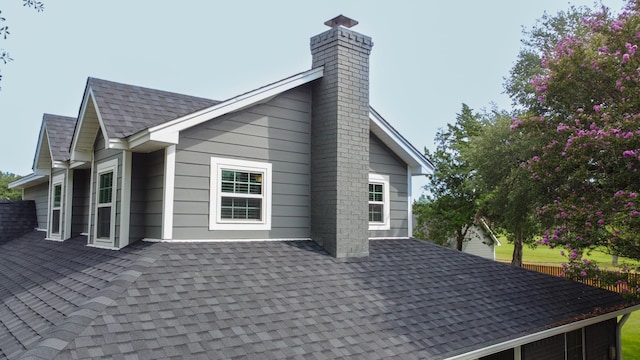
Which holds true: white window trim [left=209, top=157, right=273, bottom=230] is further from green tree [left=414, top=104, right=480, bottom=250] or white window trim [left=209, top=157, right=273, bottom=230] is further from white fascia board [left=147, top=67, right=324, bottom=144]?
green tree [left=414, top=104, right=480, bottom=250]

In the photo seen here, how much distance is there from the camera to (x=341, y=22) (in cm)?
867

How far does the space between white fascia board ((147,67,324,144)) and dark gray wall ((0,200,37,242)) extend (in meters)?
10.3

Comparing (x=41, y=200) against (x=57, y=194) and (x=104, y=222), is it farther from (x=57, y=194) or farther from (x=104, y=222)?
(x=104, y=222)

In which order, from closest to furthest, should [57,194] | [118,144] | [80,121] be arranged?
[118,144] → [80,121] → [57,194]

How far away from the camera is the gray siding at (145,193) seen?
23.9 feet

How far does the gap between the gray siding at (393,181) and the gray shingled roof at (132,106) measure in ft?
12.3

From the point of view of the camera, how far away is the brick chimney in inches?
319

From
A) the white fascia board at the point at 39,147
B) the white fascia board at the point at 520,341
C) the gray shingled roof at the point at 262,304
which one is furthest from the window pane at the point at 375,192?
the white fascia board at the point at 39,147

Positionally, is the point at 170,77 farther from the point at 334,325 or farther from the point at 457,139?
the point at 334,325

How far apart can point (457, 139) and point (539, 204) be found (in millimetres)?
12503

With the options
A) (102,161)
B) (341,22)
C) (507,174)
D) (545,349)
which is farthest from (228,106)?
(507,174)

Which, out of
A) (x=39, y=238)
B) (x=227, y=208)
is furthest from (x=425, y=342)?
(x=39, y=238)

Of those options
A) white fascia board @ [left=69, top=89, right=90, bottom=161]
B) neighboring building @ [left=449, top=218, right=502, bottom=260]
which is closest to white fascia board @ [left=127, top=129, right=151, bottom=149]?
white fascia board @ [left=69, top=89, right=90, bottom=161]

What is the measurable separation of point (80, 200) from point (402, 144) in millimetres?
7770
